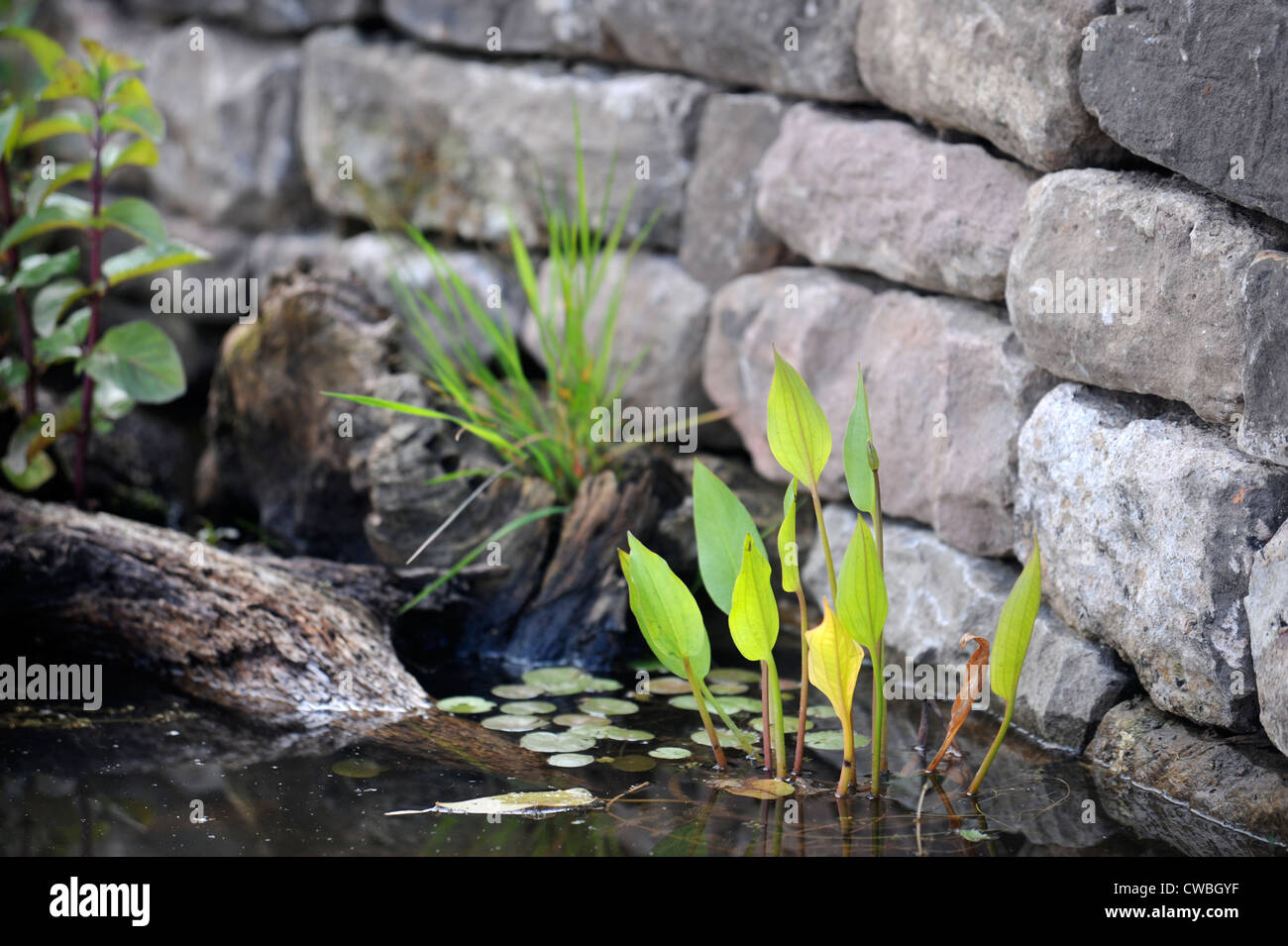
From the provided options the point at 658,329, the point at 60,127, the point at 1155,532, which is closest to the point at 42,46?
the point at 60,127

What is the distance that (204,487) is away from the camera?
3639mm

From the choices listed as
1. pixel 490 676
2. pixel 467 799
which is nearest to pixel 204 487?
pixel 490 676

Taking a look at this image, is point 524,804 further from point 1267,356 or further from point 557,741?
point 1267,356

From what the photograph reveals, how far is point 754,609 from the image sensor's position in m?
1.87

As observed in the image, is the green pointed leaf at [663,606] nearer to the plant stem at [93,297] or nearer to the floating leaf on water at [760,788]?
the floating leaf on water at [760,788]

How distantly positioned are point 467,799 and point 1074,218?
1.47 m

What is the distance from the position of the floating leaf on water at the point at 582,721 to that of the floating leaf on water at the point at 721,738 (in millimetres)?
175

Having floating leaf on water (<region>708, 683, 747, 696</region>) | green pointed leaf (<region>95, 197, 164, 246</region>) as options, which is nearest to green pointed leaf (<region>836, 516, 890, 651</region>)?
floating leaf on water (<region>708, 683, 747, 696</region>)

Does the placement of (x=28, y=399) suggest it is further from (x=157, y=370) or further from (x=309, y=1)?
(x=309, y=1)

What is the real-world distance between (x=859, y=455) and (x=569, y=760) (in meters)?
0.75

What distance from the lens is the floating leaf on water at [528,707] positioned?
7.80 feet

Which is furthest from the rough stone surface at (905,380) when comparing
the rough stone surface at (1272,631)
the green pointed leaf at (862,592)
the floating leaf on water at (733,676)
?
the green pointed leaf at (862,592)

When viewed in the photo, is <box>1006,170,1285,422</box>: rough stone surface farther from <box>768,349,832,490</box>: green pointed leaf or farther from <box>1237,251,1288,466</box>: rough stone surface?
<box>768,349,832,490</box>: green pointed leaf
